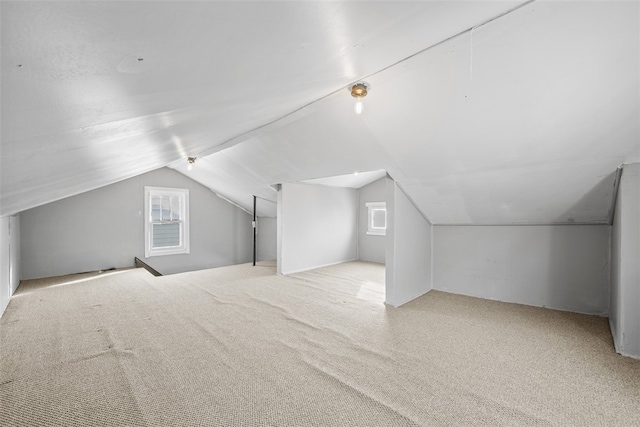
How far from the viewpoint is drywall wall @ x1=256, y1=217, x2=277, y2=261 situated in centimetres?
696

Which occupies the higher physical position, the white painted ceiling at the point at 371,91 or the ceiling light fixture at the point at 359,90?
the ceiling light fixture at the point at 359,90

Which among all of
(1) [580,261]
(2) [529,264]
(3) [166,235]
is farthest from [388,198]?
(3) [166,235]

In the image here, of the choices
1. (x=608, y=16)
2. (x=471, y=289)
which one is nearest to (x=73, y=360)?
(x=608, y=16)

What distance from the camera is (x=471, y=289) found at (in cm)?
374

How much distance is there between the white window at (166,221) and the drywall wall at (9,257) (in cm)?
180

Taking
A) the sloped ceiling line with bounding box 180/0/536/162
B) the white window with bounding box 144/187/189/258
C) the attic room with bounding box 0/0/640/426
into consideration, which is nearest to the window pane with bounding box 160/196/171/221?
the white window with bounding box 144/187/189/258

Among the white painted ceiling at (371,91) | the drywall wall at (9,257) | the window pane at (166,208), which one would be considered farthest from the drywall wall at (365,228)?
the drywall wall at (9,257)

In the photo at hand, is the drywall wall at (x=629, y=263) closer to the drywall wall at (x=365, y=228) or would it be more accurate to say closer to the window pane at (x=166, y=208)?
the drywall wall at (x=365, y=228)

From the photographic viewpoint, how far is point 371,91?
2180 millimetres

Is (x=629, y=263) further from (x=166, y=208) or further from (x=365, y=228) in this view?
(x=166, y=208)

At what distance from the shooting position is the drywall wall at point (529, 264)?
9.85 feet

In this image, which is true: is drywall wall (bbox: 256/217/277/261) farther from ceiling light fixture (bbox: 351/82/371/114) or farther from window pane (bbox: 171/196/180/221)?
ceiling light fixture (bbox: 351/82/371/114)

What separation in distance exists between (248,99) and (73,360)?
7.57ft

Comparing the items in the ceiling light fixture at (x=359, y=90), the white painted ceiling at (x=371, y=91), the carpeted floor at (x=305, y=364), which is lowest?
the carpeted floor at (x=305, y=364)
